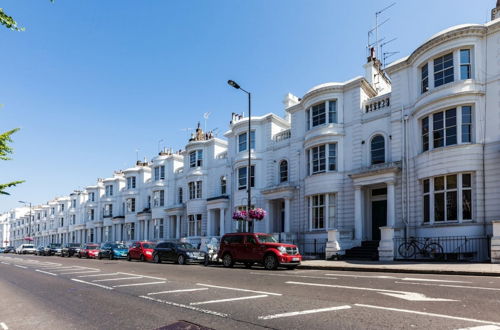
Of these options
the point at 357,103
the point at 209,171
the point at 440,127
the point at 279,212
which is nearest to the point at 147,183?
the point at 209,171

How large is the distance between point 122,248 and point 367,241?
2120cm

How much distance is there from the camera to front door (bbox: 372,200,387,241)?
74.7 feet

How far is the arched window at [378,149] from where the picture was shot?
22.6 metres

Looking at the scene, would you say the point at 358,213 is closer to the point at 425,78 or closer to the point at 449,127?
the point at 449,127

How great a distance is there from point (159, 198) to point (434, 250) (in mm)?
31256

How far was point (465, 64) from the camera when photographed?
62.1ft

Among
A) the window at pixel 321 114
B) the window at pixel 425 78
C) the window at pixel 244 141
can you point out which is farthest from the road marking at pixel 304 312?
the window at pixel 244 141

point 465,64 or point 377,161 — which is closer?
point 465,64

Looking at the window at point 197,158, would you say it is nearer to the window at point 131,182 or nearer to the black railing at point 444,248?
the window at point 131,182

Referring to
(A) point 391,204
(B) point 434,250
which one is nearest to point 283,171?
(A) point 391,204

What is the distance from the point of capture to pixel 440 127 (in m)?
19.4

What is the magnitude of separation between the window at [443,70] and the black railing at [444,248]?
7.77 meters

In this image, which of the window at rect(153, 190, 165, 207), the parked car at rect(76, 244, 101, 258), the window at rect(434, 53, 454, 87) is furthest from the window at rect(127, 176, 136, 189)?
the window at rect(434, 53, 454, 87)

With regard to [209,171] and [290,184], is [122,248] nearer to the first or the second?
[209,171]
